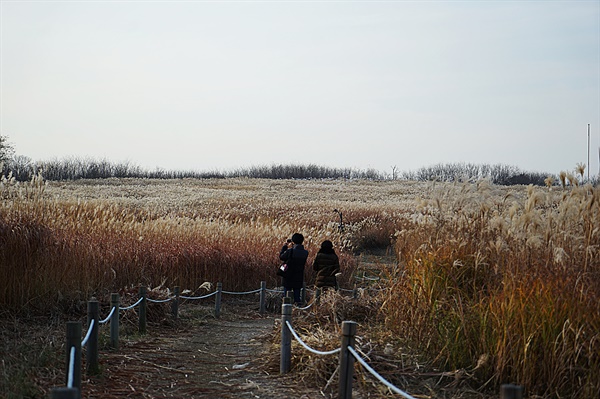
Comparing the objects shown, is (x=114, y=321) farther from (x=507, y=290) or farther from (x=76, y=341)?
(x=507, y=290)

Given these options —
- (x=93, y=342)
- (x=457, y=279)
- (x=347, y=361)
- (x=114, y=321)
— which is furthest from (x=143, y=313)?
(x=347, y=361)

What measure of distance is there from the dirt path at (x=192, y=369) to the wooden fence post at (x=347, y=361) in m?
0.94

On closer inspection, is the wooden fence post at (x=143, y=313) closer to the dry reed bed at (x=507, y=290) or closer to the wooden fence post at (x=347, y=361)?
the dry reed bed at (x=507, y=290)

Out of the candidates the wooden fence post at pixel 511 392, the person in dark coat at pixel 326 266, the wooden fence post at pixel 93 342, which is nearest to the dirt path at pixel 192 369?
the wooden fence post at pixel 93 342

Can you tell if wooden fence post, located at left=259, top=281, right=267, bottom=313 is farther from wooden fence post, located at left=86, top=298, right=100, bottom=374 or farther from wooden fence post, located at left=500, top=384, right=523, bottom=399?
wooden fence post, located at left=500, top=384, right=523, bottom=399

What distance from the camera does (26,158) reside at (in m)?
99.4

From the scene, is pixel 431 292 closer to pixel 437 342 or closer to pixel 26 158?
pixel 437 342

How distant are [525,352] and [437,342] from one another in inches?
51.7

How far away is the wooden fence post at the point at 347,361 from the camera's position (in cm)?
616

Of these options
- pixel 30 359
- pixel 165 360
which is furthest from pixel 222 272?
pixel 30 359

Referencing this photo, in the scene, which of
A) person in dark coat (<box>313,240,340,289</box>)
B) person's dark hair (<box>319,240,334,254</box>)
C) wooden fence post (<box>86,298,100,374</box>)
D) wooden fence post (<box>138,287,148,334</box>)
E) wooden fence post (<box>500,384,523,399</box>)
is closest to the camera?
wooden fence post (<box>500,384,523,399</box>)

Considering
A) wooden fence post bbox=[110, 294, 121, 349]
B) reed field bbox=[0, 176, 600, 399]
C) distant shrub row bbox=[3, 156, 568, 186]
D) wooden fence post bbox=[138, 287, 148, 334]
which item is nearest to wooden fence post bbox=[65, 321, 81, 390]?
reed field bbox=[0, 176, 600, 399]

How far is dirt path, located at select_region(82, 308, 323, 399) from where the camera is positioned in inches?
293

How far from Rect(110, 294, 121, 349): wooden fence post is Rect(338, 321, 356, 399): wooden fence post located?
3969 mm
